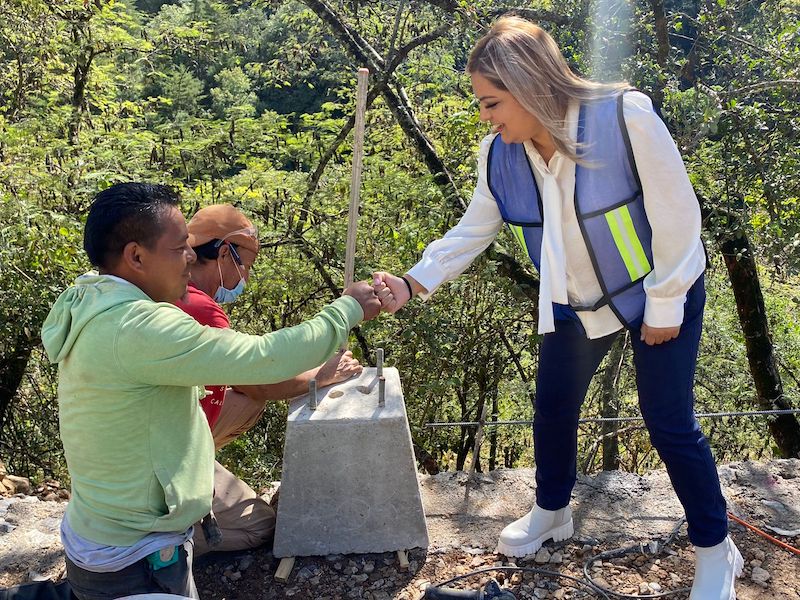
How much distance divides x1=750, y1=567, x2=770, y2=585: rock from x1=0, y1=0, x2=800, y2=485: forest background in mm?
2010

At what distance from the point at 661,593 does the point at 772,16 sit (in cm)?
496

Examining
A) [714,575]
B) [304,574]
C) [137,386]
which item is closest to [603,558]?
[714,575]

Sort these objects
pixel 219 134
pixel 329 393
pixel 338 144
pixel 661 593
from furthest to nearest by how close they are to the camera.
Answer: pixel 219 134, pixel 338 144, pixel 329 393, pixel 661 593

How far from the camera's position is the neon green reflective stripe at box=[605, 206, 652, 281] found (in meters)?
2.27

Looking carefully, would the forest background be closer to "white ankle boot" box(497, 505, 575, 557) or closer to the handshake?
"white ankle boot" box(497, 505, 575, 557)

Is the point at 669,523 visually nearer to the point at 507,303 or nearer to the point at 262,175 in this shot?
the point at 507,303

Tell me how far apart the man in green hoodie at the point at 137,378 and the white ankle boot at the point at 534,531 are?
4.18ft

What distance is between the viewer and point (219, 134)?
7895 mm

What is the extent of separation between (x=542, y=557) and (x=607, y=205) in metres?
1.40

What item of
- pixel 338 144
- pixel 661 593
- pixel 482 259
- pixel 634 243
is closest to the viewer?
pixel 634 243

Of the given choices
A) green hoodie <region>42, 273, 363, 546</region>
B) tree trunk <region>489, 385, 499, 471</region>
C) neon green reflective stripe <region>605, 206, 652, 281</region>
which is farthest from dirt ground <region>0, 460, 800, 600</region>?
tree trunk <region>489, 385, 499, 471</region>

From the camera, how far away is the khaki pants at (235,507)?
2848mm

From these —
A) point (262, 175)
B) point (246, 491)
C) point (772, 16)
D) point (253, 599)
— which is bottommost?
point (253, 599)

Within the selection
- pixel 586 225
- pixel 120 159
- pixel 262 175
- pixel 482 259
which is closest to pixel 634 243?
pixel 586 225
